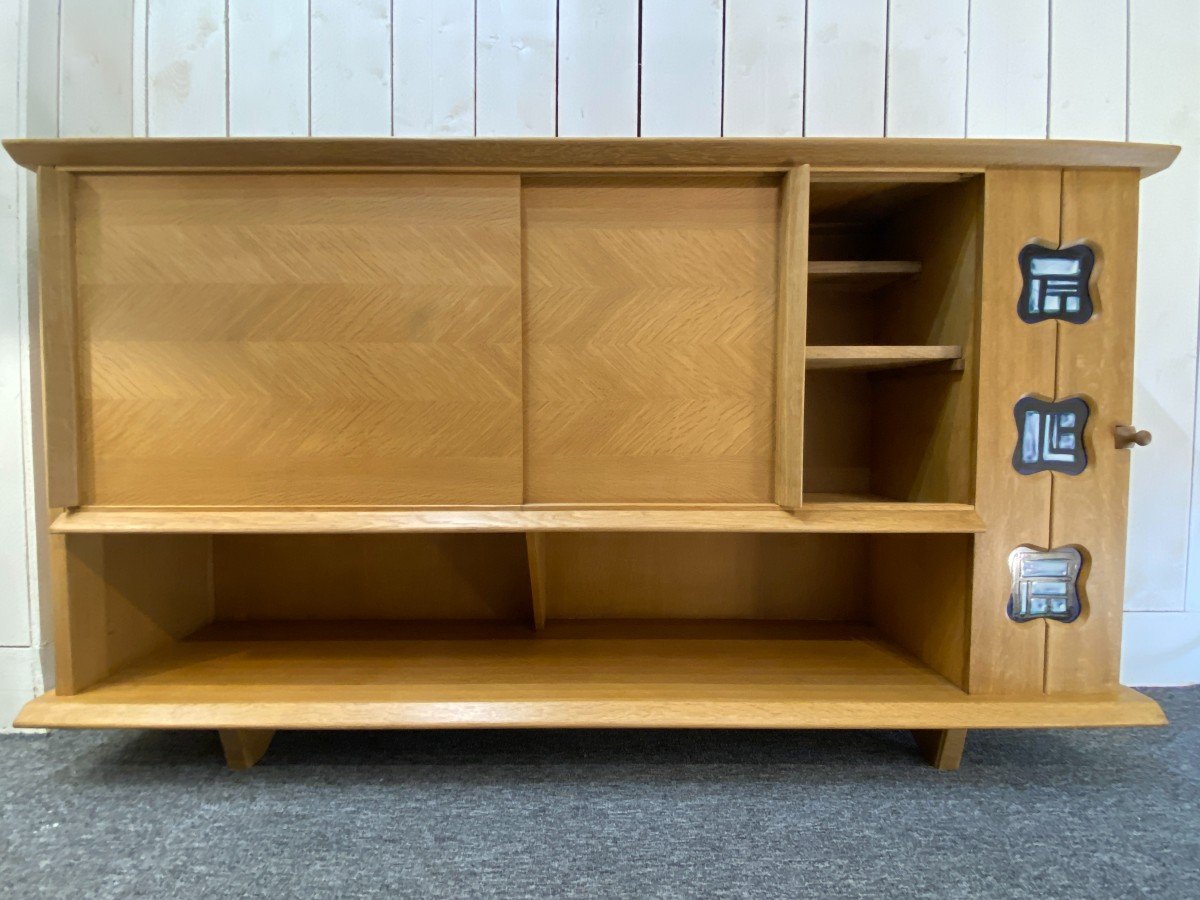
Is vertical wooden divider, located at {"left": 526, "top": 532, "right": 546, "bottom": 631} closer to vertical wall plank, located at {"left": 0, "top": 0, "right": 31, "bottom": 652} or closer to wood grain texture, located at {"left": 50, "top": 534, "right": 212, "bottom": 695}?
wood grain texture, located at {"left": 50, "top": 534, "right": 212, "bottom": 695}

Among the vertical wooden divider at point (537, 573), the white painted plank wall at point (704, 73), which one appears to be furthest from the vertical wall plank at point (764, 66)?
the vertical wooden divider at point (537, 573)

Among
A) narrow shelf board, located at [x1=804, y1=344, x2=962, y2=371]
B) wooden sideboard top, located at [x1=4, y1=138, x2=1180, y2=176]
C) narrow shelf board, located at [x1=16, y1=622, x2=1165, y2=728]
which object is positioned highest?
wooden sideboard top, located at [x1=4, y1=138, x2=1180, y2=176]

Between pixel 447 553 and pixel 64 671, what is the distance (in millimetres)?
693

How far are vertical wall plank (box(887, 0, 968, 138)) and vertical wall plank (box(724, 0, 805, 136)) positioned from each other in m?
0.22

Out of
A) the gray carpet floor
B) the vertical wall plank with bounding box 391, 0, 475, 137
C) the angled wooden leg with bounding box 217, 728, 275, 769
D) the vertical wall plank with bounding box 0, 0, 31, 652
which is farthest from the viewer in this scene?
the vertical wall plank with bounding box 391, 0, 475, 137

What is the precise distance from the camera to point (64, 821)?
3.15 ft

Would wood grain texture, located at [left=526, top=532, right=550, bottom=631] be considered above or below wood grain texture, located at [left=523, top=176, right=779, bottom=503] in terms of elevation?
below

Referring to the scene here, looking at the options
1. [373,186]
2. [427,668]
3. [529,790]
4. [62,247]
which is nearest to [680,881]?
[529,790]

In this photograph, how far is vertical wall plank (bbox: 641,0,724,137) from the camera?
1.31 m

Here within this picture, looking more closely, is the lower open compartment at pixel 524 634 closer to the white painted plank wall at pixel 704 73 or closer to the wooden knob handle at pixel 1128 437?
the wooden knob handle at pixel 1128 437

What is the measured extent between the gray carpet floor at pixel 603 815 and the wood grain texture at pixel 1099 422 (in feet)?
0.82

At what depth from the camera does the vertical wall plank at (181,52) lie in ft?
4.32

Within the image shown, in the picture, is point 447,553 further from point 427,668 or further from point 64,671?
point 64,671

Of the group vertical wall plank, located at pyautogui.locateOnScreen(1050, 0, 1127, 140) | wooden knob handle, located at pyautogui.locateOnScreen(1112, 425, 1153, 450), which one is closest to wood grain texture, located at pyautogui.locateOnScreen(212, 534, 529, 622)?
wooden knob handle, located at pyautogui.locateOnScreen(1112, 425, 1153, 450)
